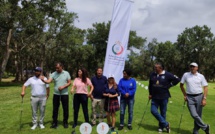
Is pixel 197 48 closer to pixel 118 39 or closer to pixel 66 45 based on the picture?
pixel 66 45

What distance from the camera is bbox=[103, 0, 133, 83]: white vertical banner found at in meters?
9.51

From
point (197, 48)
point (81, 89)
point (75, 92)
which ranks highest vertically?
point (197, 48)

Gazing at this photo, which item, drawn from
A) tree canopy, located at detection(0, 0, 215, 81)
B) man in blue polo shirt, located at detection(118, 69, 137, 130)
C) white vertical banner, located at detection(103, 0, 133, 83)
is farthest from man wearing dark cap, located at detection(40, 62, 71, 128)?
tree canopy, located at detection(0, 0, 215, 81)

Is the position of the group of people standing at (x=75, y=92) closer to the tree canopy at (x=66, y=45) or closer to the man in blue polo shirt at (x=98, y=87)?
the man in blue polo shirt at (x=98, y=87)

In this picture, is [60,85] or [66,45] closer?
[60,85]

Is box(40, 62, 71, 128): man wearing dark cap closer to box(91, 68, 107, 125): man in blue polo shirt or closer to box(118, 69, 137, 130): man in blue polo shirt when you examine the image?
box(91, 68, 107, 125): man in blue polo shirt

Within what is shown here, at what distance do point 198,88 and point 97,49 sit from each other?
52561 mm

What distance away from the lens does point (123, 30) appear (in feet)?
31.7

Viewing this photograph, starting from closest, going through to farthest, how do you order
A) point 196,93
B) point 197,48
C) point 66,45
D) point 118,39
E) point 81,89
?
point 196,93 < point 81,89 < point 118,39 < point 66,45 < point 197,48

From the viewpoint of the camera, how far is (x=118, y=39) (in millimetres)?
9609

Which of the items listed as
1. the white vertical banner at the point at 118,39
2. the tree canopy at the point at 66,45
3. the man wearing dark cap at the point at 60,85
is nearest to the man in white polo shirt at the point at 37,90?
the man wearing dark cap at the point at 60,85

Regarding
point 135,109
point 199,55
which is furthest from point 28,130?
point 199,55

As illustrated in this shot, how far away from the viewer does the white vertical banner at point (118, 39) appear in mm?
9508

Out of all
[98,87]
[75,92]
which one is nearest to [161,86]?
[98,87]
